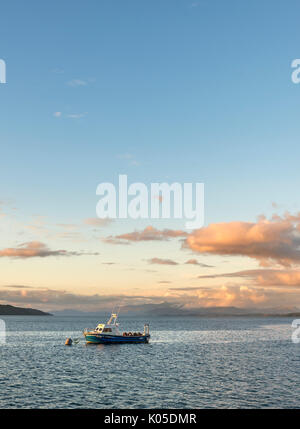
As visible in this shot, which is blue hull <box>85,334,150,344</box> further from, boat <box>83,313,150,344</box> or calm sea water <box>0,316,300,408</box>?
calm sea water <box>0,316,300,408</box>

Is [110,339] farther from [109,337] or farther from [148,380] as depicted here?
[148,380]

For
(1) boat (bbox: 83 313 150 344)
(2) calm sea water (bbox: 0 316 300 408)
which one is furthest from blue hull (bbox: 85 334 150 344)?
(2) calm sea water (bbox: 0 316 300 408)

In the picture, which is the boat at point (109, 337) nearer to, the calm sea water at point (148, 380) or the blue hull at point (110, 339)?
the blue hull at point (110, 339)

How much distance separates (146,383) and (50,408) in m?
18.6

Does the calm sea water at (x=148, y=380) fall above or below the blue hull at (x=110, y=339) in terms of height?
below

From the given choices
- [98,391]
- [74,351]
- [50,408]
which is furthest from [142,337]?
[50,408]

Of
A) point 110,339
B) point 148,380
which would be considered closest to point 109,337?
point 110,339

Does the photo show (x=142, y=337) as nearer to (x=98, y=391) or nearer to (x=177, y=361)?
(x=177, y=361)

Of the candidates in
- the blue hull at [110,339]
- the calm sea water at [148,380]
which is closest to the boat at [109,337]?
the blue hull at [110,339]

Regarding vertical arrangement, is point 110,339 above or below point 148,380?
above

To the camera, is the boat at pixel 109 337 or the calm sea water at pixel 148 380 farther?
the boat at pixel 109 337
